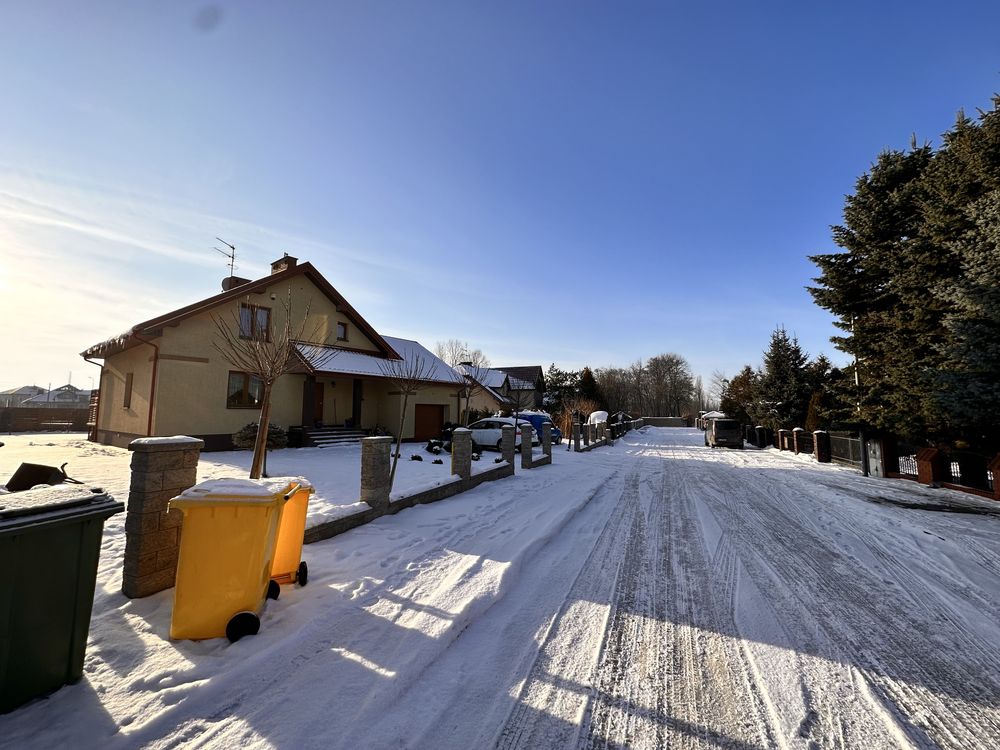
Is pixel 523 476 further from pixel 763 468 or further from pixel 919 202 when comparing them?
pixel 919 202

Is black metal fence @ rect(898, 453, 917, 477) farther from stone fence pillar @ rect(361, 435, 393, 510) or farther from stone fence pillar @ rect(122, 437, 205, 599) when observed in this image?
stone fence pillar @ rect(122, 437, 205, 599)

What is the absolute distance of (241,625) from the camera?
328 cm

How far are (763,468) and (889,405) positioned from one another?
4.17 meters

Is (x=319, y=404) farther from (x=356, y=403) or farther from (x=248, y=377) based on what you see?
(x=248, y=377)

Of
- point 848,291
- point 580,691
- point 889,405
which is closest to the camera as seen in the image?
point 580,691

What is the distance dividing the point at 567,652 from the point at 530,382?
43.5 meters

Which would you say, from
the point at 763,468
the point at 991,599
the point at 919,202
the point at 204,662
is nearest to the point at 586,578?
the point at 204,662

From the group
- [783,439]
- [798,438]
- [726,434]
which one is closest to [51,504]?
[798,438]

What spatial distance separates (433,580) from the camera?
4574 mm

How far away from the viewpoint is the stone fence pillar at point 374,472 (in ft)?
22.4

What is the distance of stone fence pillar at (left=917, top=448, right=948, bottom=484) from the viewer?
11.8 metres

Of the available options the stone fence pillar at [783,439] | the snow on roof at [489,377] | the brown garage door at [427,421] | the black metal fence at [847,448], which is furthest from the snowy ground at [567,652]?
the snow on roof at [489,377]

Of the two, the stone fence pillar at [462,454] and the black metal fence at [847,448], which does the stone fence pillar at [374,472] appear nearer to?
the stone fence pillar at [462,454]

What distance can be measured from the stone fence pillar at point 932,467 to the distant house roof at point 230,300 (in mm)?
20434
